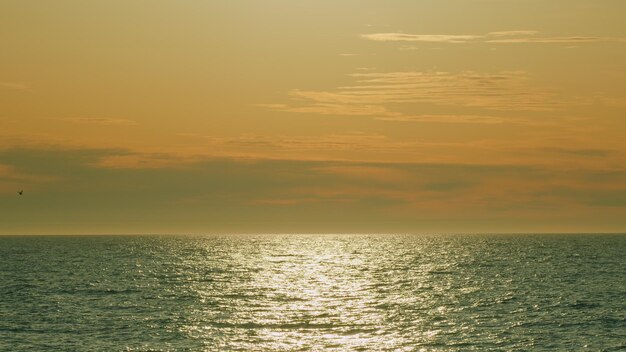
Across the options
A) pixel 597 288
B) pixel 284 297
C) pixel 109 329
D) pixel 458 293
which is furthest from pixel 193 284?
pixel 597 288

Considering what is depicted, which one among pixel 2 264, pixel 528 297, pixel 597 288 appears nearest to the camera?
pixel 528 297

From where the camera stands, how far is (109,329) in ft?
232

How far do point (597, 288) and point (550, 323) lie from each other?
33197mm

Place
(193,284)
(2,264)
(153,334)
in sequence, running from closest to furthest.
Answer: (153,334) → (193,284) → (2,264)

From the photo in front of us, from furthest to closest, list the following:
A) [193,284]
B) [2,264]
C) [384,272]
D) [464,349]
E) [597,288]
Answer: [2,264]
[384,272]
[193,284]
[597,288]
[464,349]

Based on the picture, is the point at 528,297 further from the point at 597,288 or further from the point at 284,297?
the point at 284,297

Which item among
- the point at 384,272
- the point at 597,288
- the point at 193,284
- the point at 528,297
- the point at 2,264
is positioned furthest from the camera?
the point at 2,264

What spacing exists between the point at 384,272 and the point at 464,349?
81.0 m

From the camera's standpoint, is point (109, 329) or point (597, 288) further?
point (597, 288)

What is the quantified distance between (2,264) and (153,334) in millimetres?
105821

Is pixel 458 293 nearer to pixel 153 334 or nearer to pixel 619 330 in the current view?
pixel 619 330

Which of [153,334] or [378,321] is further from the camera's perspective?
[378,321]

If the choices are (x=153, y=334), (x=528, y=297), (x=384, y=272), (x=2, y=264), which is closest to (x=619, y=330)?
(x=528, y=297)

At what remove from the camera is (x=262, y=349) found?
204 feet
